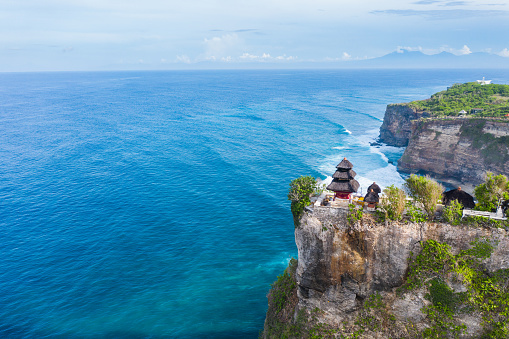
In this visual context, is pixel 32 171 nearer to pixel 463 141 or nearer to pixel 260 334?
pixel 260 334

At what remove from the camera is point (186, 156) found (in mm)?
88188

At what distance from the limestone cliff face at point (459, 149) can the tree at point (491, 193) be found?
43.6m

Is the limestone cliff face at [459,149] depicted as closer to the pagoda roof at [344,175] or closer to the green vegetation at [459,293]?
the green vegetation at [459,293]

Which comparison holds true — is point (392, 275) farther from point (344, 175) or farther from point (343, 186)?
point (344, 175)

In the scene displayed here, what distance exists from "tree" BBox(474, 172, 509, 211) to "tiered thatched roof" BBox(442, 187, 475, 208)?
663 millimetres

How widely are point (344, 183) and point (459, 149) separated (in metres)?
56.3

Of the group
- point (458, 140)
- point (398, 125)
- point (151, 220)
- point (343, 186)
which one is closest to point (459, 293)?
point (343, 186)

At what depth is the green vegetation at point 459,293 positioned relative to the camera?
1005 inches

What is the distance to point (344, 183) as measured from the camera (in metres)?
30.8

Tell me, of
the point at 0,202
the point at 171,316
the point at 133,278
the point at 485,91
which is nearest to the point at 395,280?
the point at 171,316

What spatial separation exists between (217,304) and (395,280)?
76.2 feet

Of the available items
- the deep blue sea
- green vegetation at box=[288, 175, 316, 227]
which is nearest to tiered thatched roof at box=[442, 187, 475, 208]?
green vegetation at box=[288, 175, 316, 227]

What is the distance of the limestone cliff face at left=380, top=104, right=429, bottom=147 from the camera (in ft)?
328

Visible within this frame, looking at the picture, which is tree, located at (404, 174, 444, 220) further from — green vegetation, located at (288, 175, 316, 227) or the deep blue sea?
the deep blue sea
